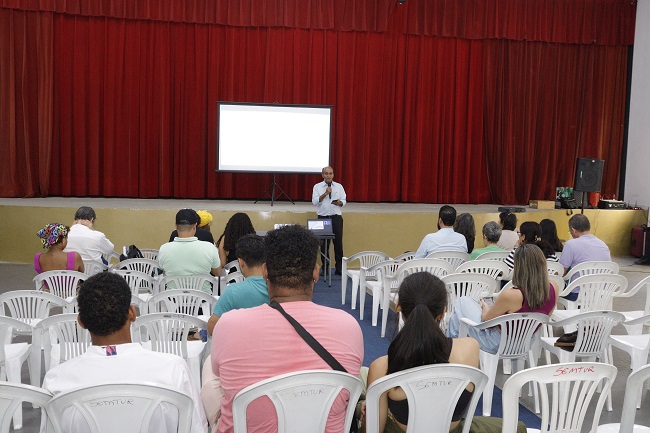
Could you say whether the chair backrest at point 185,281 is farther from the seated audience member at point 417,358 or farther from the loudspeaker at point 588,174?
the loudspeaker at point 588,174

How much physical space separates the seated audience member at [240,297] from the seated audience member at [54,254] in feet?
7.35

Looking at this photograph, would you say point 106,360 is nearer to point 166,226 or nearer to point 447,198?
point 166,226

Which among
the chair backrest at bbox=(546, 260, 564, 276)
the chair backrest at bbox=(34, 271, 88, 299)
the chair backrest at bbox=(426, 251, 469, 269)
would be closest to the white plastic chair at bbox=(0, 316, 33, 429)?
the chair backrest at bbox=(34, 271, 88, 299)

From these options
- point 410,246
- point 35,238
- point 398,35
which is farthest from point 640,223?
point 35,238

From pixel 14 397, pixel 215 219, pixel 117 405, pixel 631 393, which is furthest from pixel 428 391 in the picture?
pixel 215 219

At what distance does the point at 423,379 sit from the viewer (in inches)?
97.6

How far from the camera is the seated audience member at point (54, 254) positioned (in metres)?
5.38

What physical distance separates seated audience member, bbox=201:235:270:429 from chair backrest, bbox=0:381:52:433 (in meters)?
0.74

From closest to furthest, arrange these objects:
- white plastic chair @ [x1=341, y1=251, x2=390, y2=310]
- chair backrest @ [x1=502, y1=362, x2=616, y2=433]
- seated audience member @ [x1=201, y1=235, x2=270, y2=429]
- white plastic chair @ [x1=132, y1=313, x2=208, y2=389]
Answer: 1. chair backrest @ [x1=502, y1=362, x2=616, y2=433]
2. seated audience member @ [x1=201, y1=235, x2=270, y2=429]
3. white plastic chair @ [x1=132, y1=313, x2=208, y2=389]
4. white plastic chair @ [x1=341, y1=251, x2=390, y2=310]

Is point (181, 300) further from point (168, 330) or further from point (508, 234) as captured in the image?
point (508, 234)

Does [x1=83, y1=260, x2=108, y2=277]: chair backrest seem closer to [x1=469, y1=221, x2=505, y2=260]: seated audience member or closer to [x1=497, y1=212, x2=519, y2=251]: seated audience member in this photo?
[x1=469, y1=221, x2=505, y2=260]: seated audience member

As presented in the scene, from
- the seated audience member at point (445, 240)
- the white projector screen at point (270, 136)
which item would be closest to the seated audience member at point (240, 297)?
the seated audience member at point (445, 240)

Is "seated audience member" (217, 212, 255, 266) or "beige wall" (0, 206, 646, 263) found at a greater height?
"seated audience member" (217, 212, 255, 266)

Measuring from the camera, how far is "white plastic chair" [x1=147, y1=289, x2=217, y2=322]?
4289 mm
